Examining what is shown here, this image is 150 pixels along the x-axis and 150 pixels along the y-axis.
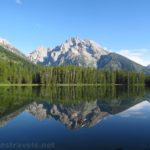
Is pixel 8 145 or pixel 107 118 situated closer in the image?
pixel 8 145

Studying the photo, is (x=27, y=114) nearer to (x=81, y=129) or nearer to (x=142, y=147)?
(x=81, y=129)

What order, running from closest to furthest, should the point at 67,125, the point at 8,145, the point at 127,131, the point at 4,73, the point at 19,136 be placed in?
the point at 8,145
the point at 19,136
the point at 127,131
the point at 67,125
the point at 4,73

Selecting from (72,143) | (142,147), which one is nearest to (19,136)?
(72,143)

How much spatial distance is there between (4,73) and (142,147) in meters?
178

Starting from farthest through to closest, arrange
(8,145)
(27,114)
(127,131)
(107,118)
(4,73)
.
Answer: (4,73)
(27,114)
(107,118)
(127,131)
(8,145)

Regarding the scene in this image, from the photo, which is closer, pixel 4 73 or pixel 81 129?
pixel 81 129

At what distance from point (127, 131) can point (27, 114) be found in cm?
2179

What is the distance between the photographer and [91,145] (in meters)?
28.2

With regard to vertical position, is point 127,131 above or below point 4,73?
below

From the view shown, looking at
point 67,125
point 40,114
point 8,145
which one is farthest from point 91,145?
point 40,114

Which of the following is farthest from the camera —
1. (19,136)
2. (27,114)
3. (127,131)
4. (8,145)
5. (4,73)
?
(4,73)

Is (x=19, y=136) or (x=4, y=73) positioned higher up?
(x=4, y=73)

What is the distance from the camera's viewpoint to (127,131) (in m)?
36.5

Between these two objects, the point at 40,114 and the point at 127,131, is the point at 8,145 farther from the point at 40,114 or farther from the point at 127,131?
the point at 40,114
